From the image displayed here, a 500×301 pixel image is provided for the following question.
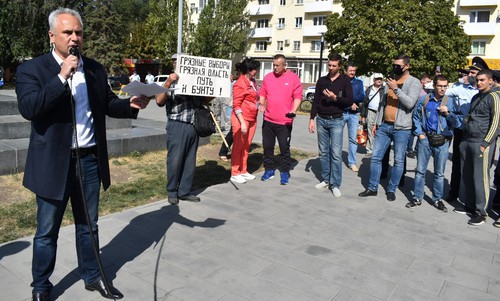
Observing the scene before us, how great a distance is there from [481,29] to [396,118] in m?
36.6

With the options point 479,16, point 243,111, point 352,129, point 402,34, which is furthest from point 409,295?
point 479,16

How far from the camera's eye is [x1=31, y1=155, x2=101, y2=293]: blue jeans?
298cm

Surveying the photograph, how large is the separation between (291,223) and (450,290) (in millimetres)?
1926

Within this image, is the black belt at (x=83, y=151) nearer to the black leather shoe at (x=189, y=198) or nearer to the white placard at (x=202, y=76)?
the white placard at (x=202, y=76)

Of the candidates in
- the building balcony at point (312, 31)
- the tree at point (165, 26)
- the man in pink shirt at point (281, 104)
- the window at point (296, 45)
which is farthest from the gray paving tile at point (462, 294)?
the window at point (296, 45)

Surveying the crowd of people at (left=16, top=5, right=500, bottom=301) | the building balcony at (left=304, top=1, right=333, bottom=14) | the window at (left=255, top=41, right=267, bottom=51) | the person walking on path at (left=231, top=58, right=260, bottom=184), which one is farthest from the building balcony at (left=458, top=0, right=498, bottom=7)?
the person walking on path at (left=231, top=58, right=260, bottom=184)

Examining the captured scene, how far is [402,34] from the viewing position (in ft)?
79.3

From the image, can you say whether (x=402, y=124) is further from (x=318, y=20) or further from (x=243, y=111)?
(x=318, y=20)

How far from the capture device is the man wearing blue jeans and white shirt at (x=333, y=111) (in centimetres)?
634

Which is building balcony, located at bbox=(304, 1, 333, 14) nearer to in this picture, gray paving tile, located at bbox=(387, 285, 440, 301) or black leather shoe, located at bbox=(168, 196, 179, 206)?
black leather shoe, located at bbox=(168, 196, 179, 206)

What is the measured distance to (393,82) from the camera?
5.68 meters

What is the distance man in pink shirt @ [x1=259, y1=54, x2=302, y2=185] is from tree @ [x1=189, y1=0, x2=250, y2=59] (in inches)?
1464

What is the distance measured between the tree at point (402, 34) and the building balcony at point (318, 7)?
60.6 ft

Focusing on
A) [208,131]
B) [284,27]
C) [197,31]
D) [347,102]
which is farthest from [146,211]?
[284,27]
